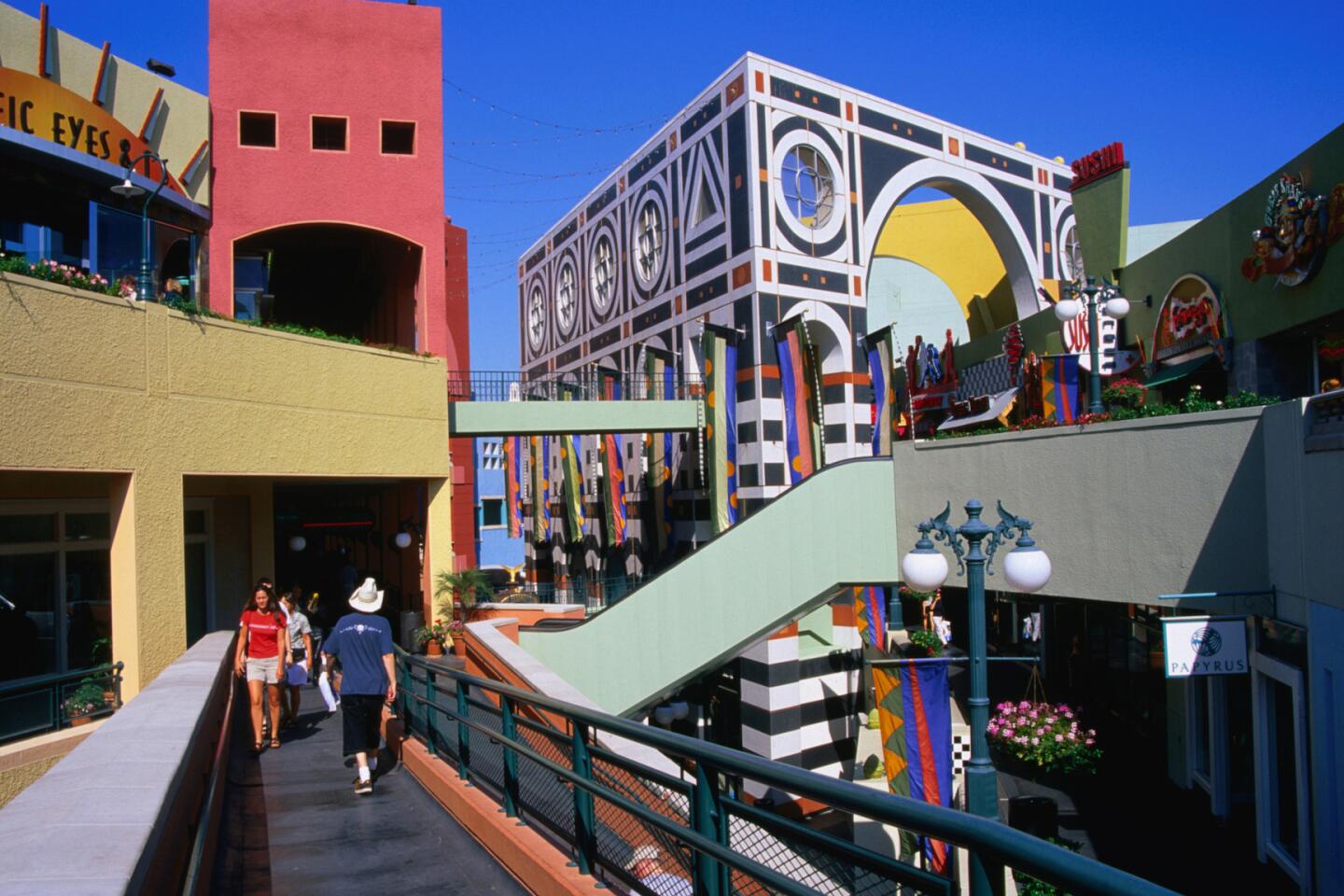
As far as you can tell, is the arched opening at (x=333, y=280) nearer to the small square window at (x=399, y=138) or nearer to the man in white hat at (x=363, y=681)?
the small square window at (x=399, y=138)

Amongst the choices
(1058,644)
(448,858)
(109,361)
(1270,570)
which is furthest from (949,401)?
(448,858)

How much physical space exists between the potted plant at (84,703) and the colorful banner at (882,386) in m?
15.2

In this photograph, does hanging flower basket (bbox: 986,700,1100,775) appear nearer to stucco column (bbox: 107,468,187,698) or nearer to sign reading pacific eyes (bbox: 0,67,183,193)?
stucco column (bbox: 107,468,187,698)

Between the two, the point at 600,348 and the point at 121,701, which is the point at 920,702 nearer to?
the point at 121,701

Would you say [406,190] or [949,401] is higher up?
[406,190]

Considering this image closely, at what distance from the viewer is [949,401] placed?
29172mm

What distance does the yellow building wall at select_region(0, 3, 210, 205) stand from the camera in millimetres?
15023

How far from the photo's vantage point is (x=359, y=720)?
8492mm

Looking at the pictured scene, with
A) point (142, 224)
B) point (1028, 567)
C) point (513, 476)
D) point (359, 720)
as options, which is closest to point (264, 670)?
point (359, 720)

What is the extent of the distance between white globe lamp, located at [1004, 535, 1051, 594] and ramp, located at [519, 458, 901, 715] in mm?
7148

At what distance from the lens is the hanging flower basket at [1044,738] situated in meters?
12.5

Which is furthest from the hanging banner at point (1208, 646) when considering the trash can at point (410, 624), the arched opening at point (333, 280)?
the trash can at point (410, 624)

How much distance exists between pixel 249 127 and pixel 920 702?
16.3 meters

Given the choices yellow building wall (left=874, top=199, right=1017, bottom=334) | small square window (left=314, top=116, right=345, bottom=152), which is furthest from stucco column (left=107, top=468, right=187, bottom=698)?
yellow building wall (left=874, top=199, right=1017, bottom=334)
